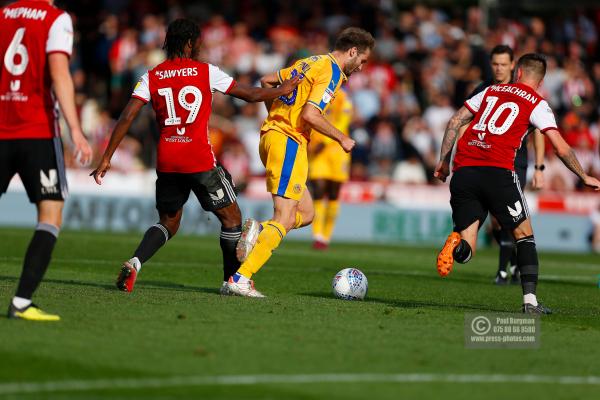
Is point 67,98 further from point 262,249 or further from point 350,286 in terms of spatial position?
point 350,286

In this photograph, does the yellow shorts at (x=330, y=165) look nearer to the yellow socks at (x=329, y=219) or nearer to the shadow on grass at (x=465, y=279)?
the yellow socks at (x=329, y=219)

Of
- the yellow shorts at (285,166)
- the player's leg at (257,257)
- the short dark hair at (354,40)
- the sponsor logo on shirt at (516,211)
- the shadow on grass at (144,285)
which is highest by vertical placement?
the short dark hair at (354,40)

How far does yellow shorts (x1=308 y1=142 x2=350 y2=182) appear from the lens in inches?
757

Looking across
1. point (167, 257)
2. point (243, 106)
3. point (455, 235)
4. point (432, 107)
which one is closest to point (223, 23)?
point (243, 106)

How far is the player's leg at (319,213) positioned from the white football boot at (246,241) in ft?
28.4

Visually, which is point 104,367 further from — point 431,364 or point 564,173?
point 564,173

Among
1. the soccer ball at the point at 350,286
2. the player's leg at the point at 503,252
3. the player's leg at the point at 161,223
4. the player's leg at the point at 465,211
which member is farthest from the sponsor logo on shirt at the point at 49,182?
the player's leg at the point at 503,252

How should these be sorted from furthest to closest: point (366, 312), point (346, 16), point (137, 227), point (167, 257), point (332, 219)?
point (346, 16)
point (137, 227)
point (332, 219)
point (167, 257)
point (366, 312)

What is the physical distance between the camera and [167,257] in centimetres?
1549

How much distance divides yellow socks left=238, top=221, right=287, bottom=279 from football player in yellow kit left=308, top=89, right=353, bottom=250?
345 inches

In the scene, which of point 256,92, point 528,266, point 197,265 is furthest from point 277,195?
point 197,265

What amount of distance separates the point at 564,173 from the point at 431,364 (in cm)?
1891

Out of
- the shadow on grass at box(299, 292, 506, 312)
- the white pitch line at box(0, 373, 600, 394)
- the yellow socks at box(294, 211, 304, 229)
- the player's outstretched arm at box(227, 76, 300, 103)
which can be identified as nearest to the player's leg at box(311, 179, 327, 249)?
the shadow on grass at box(299, 292, 506, 312)

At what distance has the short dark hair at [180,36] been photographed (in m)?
9.76
